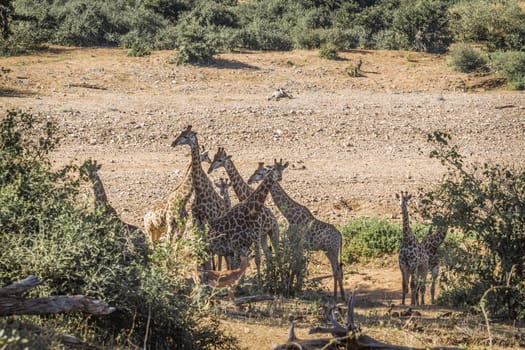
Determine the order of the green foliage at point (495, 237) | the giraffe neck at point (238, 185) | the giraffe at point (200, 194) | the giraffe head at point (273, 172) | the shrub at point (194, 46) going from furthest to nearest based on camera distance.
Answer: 1. the shrub at point (194, 46)
2. the giraffe neck at point (238, 185)
3. the giraffe at point (200, 194)
4. the giraffe head at point (273, 172)
5. the green foliage at point (495, 237)

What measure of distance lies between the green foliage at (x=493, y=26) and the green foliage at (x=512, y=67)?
3070 millimetres

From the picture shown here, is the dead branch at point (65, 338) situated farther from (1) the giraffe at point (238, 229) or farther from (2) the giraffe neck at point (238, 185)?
(2) the giraffe neck at point (238, 185)

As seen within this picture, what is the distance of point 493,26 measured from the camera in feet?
95.1

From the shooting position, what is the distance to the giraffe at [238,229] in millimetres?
9883

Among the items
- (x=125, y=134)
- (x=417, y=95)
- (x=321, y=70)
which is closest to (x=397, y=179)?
(x=125, y=134)

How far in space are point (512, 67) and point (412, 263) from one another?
577 inches

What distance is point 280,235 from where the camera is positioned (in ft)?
32.7

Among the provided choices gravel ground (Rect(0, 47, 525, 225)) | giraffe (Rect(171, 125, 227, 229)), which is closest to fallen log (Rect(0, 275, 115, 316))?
giraffe (Rect(171, 125, 227, 229))

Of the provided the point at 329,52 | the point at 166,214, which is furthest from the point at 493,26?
the point at 166,214

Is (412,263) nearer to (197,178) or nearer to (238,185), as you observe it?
(238,185)

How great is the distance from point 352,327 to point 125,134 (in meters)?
12.3

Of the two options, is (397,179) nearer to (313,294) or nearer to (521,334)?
(313,294)

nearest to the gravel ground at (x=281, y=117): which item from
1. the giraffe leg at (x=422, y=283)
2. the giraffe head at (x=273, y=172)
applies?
the giraffe head at (x=273, y=172)

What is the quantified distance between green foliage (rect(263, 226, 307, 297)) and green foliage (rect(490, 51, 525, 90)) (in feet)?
49.7
